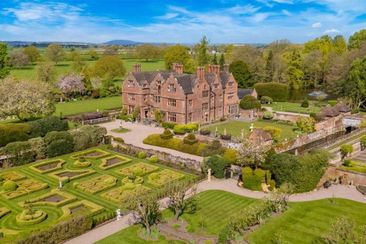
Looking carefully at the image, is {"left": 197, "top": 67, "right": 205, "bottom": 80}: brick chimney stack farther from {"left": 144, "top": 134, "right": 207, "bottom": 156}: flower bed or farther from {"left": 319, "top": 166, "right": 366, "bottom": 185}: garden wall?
{"left": 319, "top": 166, "right": 366, "bottom": 185}: garden wall

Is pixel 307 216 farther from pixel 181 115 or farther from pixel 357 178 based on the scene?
pixel 181 115

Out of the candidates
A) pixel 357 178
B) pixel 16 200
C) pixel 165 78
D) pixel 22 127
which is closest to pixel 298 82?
pixel 165 78

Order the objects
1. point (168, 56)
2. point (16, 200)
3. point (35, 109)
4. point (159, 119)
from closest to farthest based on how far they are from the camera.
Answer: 1. point (16, 200)
2. point (35, 109)
3. point (159, 119)
4. point (168, 56)

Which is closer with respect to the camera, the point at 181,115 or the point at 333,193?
the point at 333,193

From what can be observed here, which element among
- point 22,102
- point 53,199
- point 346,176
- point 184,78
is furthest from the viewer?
point 184,78

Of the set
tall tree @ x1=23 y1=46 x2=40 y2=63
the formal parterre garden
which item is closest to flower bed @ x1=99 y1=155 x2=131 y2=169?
the formal parterre garden

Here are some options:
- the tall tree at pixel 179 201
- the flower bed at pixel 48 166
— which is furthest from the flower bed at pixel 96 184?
the tall tree at pixel 179 201

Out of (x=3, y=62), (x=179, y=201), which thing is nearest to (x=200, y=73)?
(x=179, y=201)

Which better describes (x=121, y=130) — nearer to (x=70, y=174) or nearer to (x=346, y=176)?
(x=70, y=174)
